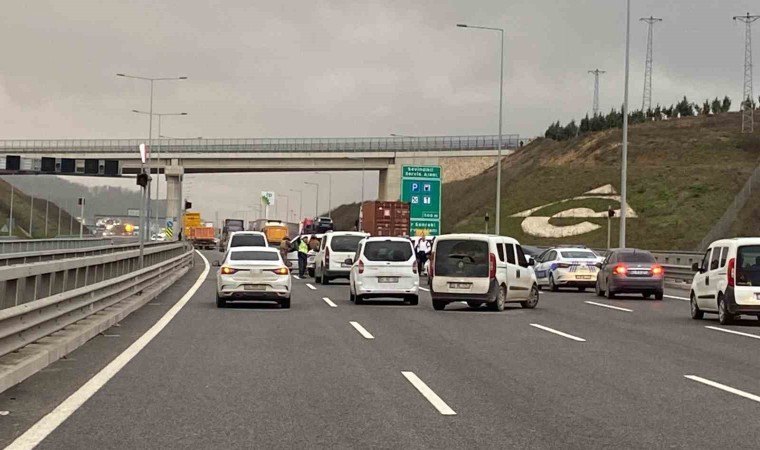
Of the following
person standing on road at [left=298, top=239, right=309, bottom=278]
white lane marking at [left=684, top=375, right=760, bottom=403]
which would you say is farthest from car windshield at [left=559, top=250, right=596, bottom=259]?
white lane marking at [left=684, top=375, right=760, bottom=403]

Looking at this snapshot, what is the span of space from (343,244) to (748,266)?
58.0 feet

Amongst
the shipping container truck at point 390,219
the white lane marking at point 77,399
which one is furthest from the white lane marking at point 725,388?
the shipping container truck at point 390,219

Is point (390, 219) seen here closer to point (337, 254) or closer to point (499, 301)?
point (337, 254)

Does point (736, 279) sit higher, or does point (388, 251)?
point (388, 251)

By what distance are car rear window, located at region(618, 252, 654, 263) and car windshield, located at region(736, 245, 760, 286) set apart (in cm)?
999

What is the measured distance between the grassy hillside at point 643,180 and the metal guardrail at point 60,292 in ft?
166

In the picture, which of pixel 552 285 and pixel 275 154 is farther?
pixel 275 154

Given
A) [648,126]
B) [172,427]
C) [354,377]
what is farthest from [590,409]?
[648,126]

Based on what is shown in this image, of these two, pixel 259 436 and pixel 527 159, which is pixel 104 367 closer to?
pixel 259 436

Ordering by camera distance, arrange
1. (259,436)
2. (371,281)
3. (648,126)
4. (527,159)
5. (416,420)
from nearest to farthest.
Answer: (259,436), (416,420), (371,281), (648,126), (527,159)

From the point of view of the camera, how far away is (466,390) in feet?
36.1

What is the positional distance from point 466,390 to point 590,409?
1549mm

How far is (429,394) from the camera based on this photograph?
35.0ft

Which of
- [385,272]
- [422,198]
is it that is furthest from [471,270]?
[422,198]
